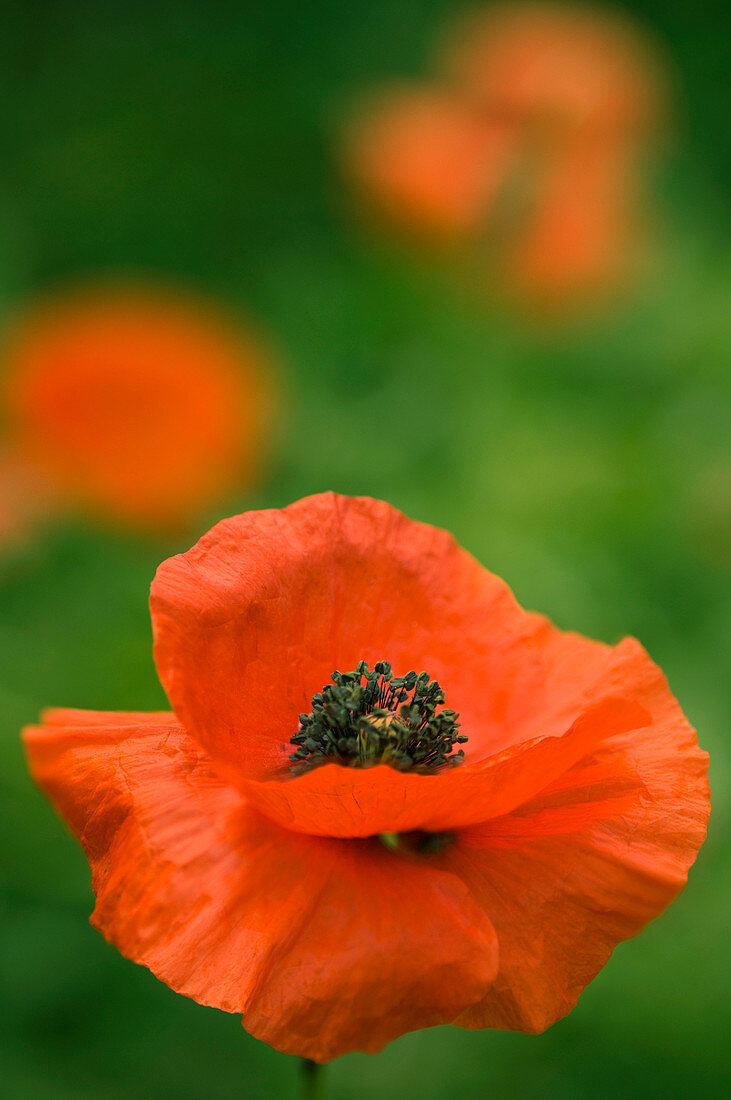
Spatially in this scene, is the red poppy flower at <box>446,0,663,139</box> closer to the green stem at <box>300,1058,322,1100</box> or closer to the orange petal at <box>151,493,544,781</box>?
the orange petal at <box>151,493,544,781</box>

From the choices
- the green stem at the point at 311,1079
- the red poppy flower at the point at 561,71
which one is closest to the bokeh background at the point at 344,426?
the red poppy flower at the point at 561,71

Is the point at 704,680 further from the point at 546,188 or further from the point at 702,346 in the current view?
the point at 546,188

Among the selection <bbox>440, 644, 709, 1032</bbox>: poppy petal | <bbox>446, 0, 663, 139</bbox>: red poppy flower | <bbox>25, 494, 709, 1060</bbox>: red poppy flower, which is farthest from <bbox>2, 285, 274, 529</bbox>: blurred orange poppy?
<bbox>440, 644, 709, 1032</bbox>: poppy petal

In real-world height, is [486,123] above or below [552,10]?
below

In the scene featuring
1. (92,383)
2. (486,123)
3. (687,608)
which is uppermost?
(486,123)

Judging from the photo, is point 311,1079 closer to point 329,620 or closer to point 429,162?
point 329,620

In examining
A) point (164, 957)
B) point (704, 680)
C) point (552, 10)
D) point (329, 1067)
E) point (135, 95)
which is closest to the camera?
point (164, 957)

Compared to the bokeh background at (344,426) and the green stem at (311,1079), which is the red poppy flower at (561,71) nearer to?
the bokeh background at (344,426)

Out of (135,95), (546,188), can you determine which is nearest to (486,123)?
(546,188)

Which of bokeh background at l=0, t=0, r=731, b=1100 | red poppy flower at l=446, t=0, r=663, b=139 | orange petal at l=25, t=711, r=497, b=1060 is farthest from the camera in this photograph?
red poppy flower at l=446, t=0, r=663, b=139
